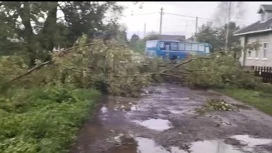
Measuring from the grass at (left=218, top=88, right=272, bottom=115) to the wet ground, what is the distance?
19.1 inches

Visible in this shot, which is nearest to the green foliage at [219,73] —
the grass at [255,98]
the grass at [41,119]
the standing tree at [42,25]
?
the grass at [255,98]

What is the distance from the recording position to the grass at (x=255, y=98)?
10.7 meters

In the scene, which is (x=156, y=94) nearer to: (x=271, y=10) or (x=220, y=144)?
(x=220, y=144)

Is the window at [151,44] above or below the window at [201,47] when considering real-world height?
above

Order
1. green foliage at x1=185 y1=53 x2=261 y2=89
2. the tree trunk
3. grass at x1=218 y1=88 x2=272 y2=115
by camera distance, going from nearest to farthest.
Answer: grass at x1=218 y1=88 x2=272 y2=115 < green foliage at x1=185 y1=53 x2=261 y2=89 < the tree trunk

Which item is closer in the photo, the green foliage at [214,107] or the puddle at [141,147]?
the puddle at [141,147]

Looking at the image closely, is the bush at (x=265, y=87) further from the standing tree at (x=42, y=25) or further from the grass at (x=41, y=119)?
the grass at (x=41, y=119)

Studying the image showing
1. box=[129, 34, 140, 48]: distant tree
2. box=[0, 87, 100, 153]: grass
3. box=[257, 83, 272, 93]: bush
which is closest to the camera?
box=[0, 87, 100, 153]: grass

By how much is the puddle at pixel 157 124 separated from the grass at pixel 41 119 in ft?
4.30

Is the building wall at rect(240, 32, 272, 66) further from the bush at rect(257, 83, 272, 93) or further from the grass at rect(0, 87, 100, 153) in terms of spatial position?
the grass at rect(0, 87, 100, 153)

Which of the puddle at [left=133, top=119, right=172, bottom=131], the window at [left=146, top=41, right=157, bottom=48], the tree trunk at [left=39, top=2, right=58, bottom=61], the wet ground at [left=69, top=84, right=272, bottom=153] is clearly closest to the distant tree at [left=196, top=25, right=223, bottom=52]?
the window at [left=146, top=41, right=157, bottom=48]

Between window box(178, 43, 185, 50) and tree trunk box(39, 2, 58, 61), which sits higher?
tree trunk box(39, 2, 58, 61)

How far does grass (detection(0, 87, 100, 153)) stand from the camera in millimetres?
5379

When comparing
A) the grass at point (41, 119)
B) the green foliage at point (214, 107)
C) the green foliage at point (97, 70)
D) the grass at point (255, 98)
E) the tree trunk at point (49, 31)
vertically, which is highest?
the tree trunk at point (49, 31)
